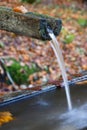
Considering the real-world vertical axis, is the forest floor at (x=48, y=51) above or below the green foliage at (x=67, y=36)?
below

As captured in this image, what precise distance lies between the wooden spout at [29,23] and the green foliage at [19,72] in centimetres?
347

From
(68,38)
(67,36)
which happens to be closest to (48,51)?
(68,38)

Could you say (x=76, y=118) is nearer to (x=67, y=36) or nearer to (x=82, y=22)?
(x=67, y=36)

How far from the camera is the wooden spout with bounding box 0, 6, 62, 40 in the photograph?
3547mm

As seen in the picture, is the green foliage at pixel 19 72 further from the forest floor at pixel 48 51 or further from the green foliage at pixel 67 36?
the green foliage at pixel 67 36

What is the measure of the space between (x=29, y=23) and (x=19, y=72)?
3.81 metres

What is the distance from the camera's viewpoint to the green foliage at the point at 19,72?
7315 millimetres

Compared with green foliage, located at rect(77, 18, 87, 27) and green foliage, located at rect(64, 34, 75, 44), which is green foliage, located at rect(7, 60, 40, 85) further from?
green foliage, located at rect(77, 18, 87, 27)

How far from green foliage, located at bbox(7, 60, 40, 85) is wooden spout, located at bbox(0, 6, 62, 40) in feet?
11.4

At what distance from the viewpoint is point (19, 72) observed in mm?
7352

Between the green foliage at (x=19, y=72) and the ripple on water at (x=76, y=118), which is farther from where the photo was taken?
the green foliage at (x=19, y=72)

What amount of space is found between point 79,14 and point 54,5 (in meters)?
1.19

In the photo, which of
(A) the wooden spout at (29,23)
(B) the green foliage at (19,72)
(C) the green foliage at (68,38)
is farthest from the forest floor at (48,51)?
(A) the wooden spout at (29,23)

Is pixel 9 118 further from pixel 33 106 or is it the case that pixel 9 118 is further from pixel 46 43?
pixel 46 43
